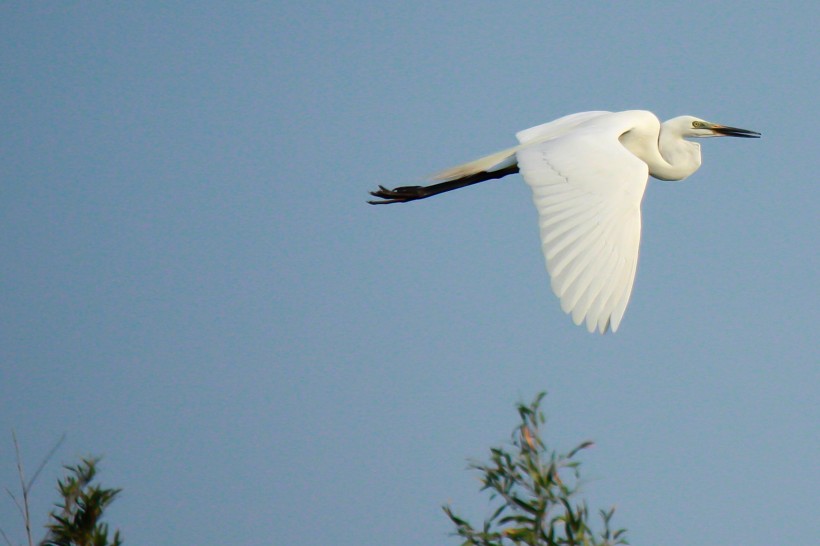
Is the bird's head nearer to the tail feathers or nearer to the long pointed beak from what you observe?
the long pointed beak

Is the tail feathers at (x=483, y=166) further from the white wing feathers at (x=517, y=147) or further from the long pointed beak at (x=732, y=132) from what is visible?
the long pointed beak at (x=732, y=132)

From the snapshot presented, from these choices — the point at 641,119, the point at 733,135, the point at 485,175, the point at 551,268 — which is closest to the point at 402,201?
the point at 485,175

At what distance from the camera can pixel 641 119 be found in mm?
7699

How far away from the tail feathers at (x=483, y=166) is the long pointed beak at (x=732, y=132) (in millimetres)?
2100

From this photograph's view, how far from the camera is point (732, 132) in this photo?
28.4 ft

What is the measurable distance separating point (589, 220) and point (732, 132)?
426 centimetres

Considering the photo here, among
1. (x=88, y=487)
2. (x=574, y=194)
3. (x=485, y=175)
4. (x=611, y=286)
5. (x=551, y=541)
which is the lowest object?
(x=551, y=541)

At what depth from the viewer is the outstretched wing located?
15.1 ft

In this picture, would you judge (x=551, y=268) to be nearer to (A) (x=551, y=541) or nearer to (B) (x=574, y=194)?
(B) (x=574, y=194)

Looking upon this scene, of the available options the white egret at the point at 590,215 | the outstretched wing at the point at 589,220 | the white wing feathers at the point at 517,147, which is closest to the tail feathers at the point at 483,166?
the white wing feathers at the point at 517,147

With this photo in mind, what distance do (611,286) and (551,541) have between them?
1.23m

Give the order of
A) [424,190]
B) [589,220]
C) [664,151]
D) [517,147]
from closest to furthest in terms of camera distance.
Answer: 1. [589,220]
2. [517,147]
3. [664,151]
4. [424,190]

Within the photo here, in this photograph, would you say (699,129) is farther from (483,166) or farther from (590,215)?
(590,215)

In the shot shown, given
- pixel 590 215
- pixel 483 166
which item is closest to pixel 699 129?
pixel 483 166
